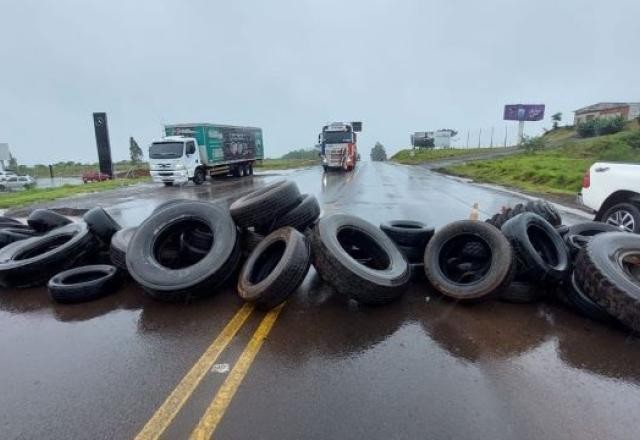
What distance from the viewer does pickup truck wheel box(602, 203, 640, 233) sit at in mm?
6793

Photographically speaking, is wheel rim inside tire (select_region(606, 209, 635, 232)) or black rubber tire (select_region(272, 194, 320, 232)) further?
wheel rim inside tire (select_region(606, 209, 635, 232))

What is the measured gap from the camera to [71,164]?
81562 mm

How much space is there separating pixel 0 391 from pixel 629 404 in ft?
15.4

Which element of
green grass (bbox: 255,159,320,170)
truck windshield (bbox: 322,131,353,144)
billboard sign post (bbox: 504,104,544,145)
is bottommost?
green grass (bbox: 255,159,320,170)

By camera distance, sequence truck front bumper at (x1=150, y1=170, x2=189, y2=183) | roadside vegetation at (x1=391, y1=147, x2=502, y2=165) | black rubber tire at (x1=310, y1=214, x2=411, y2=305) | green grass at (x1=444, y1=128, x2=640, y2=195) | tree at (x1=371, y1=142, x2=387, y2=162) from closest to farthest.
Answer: black rubber tire at (x1=310, y1=214, x2=411, y2=305) < green grass at (x1=444, y1=128, x2=640, y2=195) < truck front bumper at (x1=150, y1=170, x2=189, y2=183) < roadside vegetation at (x1=391, y1=147, x2=502, y2=165) < tree at (x1=371, y1=142, x2=387, y2=162)

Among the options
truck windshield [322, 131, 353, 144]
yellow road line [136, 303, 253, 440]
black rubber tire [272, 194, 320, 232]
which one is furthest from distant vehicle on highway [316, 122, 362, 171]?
yellow road line [136, 303, 253, 440]

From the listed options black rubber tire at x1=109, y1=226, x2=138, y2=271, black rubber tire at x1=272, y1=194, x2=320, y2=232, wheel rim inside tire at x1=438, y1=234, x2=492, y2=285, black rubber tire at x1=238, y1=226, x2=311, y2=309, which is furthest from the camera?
black rubber tire at x1=272, y1=194, x2=320, y2=232

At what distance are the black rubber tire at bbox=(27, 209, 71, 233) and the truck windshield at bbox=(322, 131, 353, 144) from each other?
27885 millimetres

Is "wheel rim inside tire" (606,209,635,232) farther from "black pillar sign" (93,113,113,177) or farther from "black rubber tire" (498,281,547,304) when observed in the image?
"black pillar sign" (93,113,113,177)

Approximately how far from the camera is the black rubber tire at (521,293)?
4.68 meters

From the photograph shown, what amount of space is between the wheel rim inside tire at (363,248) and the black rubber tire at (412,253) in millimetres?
407

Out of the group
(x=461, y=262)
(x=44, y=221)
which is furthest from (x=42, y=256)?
(x=461, y=262)

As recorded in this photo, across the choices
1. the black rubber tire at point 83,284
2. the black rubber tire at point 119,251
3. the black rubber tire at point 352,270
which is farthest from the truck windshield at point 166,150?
the black rubber tire at point 352,270

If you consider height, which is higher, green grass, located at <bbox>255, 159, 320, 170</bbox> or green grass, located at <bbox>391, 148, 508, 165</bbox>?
green grass, located at <bbox>391, 148, 508, 165</bbox>
